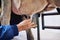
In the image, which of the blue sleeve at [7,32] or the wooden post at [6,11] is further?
the wooden post at [6,11]

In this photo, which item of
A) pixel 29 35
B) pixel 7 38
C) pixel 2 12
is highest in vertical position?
pixel 2 12

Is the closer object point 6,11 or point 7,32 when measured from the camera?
point 7,32

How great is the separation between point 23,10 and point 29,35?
1.58ft

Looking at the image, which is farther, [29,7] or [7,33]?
[29,7]

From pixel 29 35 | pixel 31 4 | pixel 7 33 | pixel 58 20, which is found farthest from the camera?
pixel 58 20

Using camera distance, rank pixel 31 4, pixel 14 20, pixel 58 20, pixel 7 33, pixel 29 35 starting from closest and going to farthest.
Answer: pixel 7 33, pixel 31 4, pixel 14 20, pixel 29 35, pixel 58 20

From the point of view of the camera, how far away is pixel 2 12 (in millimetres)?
960

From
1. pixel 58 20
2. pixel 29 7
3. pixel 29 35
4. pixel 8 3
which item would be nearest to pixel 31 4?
pixel 29 7

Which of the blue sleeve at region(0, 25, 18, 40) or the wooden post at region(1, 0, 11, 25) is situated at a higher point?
the wooden post at region(1, 0, 11, 25)

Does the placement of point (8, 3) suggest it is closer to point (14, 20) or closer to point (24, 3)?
point (24, 3)

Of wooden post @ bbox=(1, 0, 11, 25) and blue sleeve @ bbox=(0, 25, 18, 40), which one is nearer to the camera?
blue sleeve @ bbox=(0, 25, 18, 40)

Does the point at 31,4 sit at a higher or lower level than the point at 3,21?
higher

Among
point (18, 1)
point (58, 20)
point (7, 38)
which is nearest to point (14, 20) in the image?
point (18, 1)

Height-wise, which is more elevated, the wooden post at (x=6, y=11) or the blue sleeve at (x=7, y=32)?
the wooden post at (x=6, y=11)
